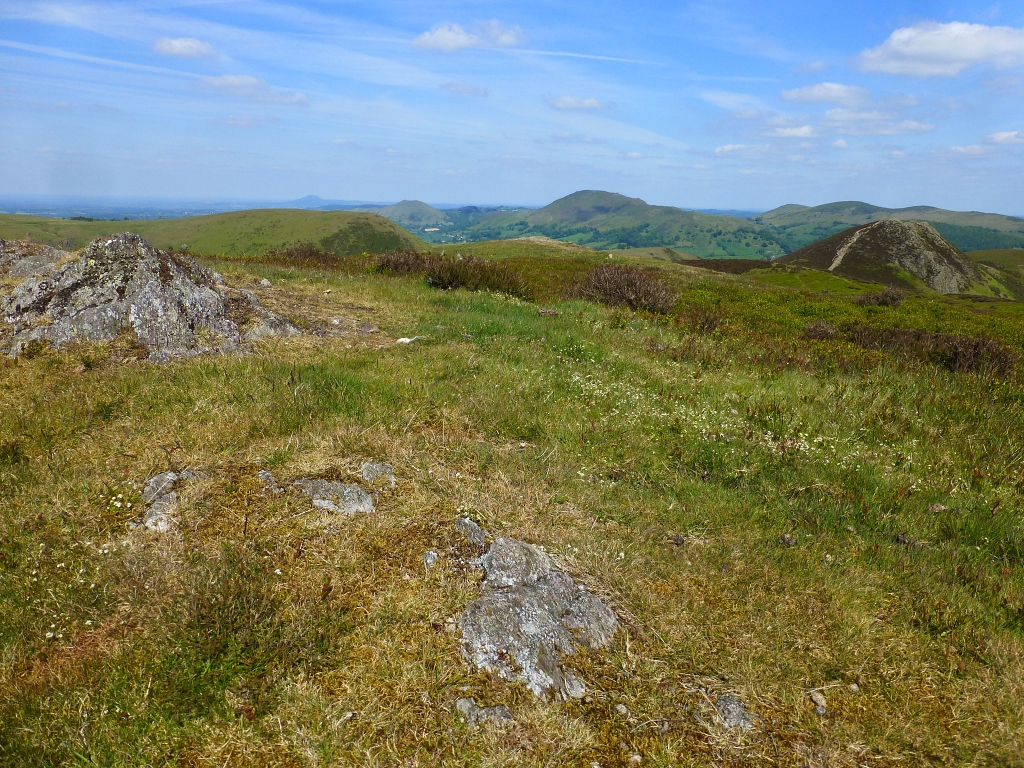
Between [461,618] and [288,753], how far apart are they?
123 cm

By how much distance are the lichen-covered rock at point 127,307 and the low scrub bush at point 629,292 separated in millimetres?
11460

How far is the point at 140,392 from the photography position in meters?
6.53

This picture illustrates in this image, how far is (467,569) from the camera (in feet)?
13.1

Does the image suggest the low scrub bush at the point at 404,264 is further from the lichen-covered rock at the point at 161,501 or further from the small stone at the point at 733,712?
the small stone at the point at 733,712

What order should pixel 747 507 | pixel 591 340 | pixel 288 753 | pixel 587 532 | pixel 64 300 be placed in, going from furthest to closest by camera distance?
pixel 591 340 < pixel 64 300 < pixel 747 507 < pixel 587 532 < pixel 288 753

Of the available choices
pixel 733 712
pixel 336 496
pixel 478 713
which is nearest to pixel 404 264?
pixel 336 496

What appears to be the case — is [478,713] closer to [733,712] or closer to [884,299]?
[733,712]

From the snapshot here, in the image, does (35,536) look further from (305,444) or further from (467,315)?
(467,315)

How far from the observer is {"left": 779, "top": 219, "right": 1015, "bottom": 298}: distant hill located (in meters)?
92.8

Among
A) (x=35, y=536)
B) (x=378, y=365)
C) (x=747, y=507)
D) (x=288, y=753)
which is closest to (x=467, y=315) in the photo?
(x=378, y=365)

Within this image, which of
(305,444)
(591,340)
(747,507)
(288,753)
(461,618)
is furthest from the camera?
(591,340)

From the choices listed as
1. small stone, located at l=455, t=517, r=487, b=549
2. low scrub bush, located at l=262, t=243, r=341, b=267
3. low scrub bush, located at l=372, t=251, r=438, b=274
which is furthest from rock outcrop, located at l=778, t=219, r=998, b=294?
small stone, located at l=455, t=517, r=487, b=549

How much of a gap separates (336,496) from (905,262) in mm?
120108

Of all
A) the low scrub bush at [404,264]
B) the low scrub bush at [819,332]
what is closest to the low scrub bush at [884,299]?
the low scrub bush at [819,332]
